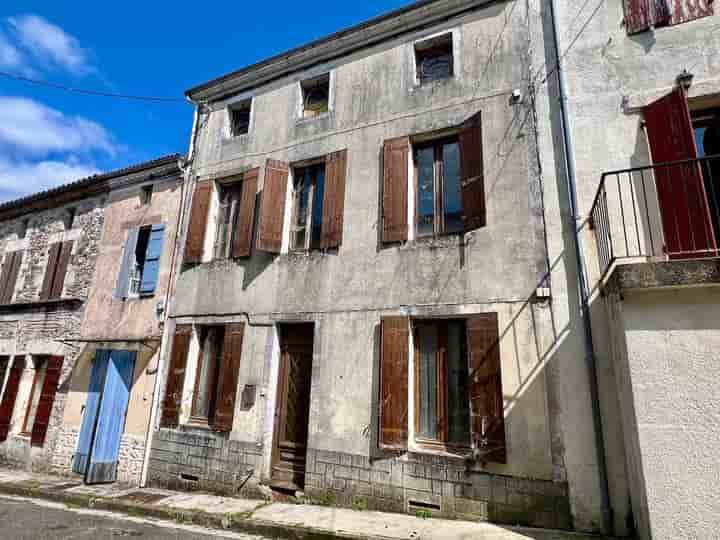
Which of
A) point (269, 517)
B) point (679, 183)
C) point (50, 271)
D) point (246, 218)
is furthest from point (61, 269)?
point (679, 183)

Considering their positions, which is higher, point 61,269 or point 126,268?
point 61,269

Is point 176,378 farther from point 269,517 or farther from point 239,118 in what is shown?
point 239,118

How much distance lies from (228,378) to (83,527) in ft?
8.85

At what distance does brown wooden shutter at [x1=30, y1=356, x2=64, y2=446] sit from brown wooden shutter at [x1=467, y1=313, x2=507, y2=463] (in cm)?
912

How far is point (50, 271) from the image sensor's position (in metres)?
10.5

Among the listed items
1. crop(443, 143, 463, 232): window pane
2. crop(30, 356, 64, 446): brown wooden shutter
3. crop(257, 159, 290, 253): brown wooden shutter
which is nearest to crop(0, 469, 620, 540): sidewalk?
crop(30, 356, 64, 446): brown wooden shutter

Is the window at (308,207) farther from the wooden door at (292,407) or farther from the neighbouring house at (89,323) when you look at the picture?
the neighbouring house at (89,323)

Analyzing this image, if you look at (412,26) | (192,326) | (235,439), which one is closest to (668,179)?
(412,26)

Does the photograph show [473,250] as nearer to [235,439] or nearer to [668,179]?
[668,179]

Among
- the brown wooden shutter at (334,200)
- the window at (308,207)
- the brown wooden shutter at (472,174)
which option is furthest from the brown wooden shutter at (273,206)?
the brown wooden shutter at (472,174)

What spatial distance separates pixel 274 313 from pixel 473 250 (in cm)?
359

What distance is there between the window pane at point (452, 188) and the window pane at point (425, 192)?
215 mm

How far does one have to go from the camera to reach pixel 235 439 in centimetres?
684

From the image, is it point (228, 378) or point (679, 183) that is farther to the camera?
point (228, 378)
